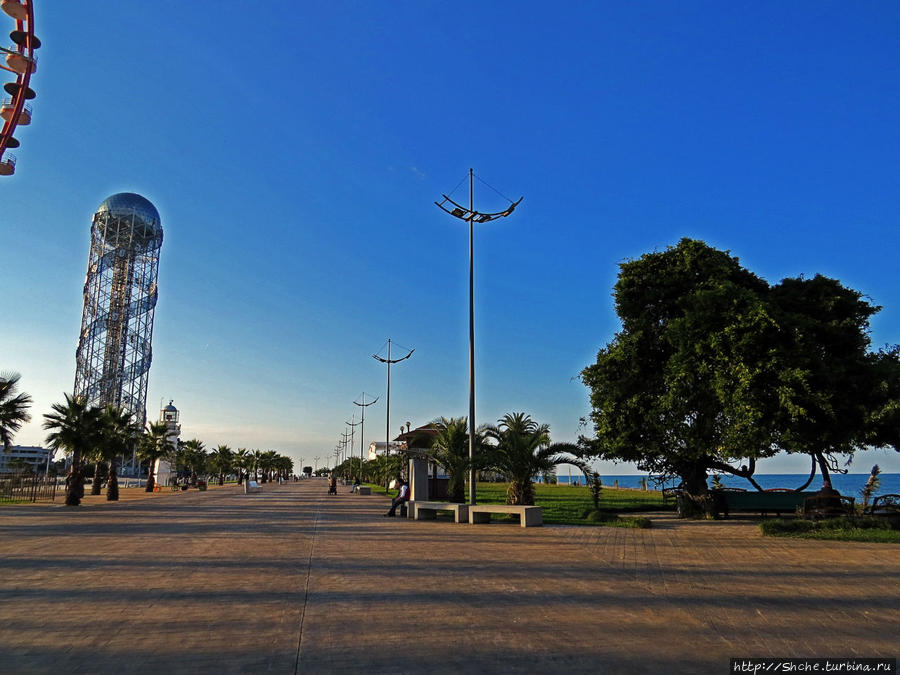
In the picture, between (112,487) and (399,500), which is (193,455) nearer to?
(112,487)

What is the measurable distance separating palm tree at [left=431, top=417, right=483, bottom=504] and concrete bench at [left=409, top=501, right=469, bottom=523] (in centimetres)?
410

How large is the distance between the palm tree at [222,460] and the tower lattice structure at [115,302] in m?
12.0

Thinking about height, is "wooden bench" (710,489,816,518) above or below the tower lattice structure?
below

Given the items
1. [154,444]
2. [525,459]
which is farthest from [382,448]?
[525,459]

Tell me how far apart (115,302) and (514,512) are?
8833cm

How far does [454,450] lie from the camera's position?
90.7ft

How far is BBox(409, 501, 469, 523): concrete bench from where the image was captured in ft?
65.3

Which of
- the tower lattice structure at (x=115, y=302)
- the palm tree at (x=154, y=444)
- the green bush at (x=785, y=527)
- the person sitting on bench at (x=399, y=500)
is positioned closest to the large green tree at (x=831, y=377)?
the green bush at (x=785, y=527)

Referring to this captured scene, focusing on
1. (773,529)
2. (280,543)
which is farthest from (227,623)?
(773,529)

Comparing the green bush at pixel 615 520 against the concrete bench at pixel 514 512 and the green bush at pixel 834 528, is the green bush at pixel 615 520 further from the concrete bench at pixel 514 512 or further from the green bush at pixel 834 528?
the green bush at pixel 834 528

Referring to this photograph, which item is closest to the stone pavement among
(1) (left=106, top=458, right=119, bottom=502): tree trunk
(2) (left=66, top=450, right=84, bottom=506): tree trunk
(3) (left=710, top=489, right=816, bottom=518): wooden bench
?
(3) (left=710, top=489, right=816, bottom=518): wooden bench

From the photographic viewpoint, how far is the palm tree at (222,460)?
295 ft

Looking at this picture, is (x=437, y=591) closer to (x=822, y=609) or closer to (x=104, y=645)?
(x=104, y=645)

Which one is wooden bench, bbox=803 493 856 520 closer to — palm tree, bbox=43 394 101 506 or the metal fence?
palm tree, bbox=43 394 101 506
